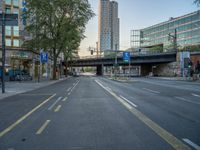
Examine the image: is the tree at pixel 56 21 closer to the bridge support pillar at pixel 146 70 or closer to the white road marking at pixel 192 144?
the white road marking at pixel 192 144

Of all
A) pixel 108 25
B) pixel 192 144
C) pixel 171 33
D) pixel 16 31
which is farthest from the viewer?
pixel 171 33

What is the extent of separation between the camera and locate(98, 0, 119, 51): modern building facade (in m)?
106

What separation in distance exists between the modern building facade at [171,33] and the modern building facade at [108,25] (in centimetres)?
2082

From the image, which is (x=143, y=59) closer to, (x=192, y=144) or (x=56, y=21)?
(x=56, y=21)

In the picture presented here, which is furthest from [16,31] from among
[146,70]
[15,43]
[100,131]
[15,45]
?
[146,70]

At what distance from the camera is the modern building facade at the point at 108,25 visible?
348 feet

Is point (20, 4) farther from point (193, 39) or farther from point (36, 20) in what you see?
point (193, 39)

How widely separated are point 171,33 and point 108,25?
92.5 feet

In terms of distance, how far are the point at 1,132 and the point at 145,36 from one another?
133802mm

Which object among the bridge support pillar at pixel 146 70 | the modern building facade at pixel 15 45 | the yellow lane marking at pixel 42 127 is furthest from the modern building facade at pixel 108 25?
the yellow lane marking at pixel 42 127

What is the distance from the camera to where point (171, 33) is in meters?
117

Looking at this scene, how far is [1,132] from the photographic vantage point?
7488 mm

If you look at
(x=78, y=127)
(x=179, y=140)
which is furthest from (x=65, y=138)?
(x=179, y=140)

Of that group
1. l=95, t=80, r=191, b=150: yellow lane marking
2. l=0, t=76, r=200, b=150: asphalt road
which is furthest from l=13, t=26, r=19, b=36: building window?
l=95, t=80, r=191, b=150: yellow lane marking
